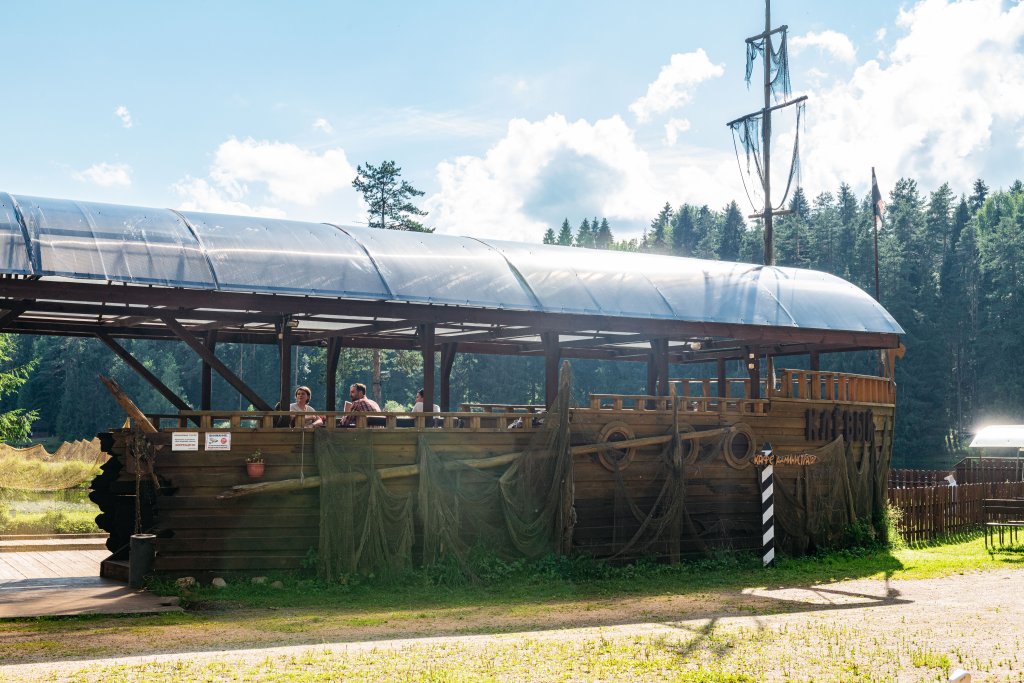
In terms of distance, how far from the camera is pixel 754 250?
89.4 metres

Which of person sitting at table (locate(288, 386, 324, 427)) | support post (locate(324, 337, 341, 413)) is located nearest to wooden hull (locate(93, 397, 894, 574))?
person sitting at table (locate(288, 386, 324, 427))

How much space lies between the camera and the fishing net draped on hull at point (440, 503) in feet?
49.0

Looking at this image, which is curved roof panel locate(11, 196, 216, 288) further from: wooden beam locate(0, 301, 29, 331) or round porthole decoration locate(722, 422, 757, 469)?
round porthole decoration locate(722, 422, 757, 469)

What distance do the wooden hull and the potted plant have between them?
0.11 metres

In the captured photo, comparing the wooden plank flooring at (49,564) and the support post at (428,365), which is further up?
the support post at (428,365)

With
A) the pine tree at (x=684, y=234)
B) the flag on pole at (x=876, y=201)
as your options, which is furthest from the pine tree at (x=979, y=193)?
the flag on pole at (x=876, y=201)

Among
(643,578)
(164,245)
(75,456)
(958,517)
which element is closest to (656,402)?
(643,578)

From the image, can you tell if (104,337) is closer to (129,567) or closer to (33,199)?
(33,199)

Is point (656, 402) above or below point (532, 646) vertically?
above

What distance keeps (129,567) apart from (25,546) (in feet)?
14.9

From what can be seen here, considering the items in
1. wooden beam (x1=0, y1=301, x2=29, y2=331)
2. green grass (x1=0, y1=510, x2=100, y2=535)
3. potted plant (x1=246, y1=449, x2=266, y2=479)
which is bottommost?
green grass (x1=0, y1=510, x2=100, y2=535)

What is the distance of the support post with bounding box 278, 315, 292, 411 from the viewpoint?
54.7ft

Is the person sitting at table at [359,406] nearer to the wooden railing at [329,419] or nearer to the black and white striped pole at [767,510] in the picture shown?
the wooden railing at [329,419]

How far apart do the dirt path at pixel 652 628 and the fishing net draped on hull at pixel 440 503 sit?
1939 millimetres
